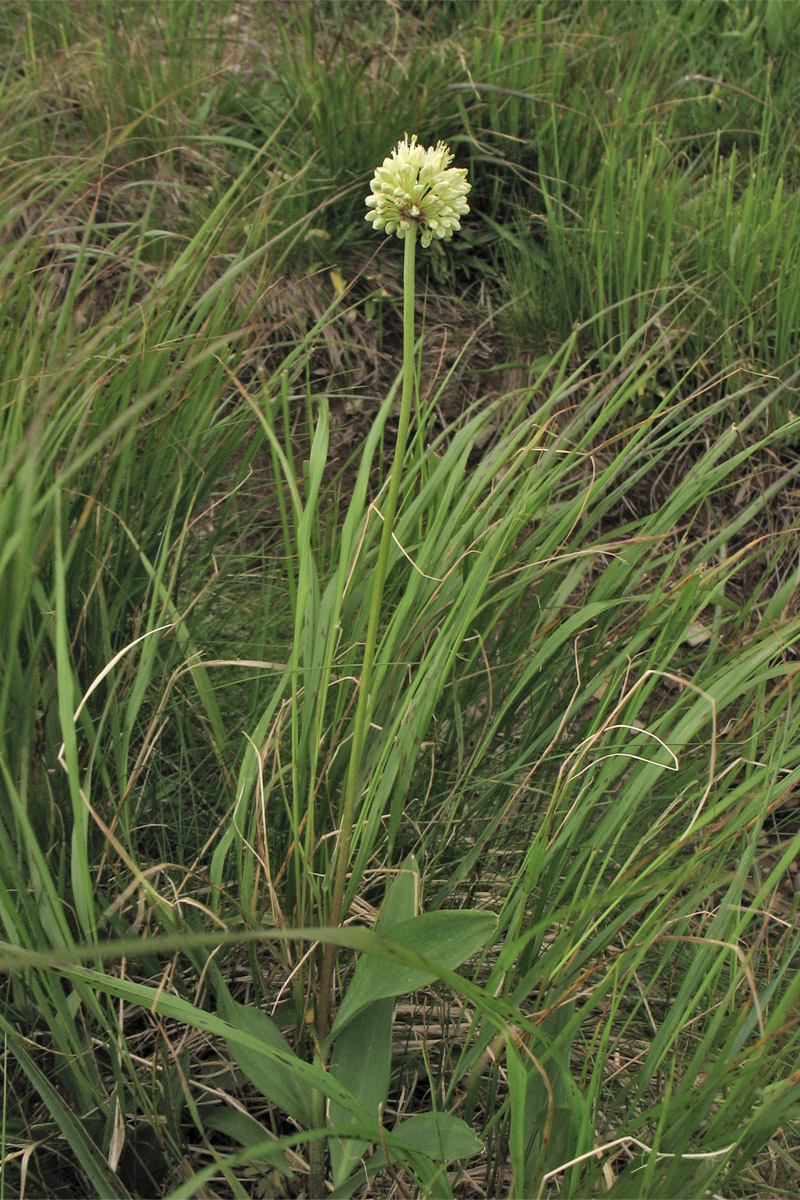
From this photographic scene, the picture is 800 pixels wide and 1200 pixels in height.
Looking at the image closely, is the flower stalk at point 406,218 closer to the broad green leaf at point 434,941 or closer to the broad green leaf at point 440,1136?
the broad green leaf at point 434,941

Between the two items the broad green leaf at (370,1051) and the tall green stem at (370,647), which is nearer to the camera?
the tall green stem at (370,647)

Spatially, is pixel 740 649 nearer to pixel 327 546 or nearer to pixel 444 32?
pixel 327 546

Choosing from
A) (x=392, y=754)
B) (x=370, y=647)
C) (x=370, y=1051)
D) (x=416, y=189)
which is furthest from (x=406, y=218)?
(x=370, y=1051)

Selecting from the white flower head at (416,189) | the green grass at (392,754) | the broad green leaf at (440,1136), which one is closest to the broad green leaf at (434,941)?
the green grass at (392,754)

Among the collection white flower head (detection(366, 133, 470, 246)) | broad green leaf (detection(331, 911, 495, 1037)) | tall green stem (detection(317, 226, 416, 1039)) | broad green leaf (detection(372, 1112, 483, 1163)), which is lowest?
broad green leaf (detection(372, 1112, 483, 1163))

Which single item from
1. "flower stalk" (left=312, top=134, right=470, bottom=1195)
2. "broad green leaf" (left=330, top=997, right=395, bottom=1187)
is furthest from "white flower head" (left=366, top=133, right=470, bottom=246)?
"broad green leaf" (left=330, top=997, right=395, bottom=1187)

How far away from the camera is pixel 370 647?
2.91 feet

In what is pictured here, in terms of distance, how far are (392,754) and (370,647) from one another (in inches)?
9.1

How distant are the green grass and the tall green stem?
3 cm

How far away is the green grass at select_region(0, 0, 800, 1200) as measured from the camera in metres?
0.91

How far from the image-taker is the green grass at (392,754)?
91 centimetres

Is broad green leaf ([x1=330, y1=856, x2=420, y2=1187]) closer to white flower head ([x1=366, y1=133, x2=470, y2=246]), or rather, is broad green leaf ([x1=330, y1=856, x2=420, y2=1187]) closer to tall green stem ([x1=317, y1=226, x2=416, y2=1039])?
tall green stem ([x1=317, y1=226, x2=416, y2=1039])

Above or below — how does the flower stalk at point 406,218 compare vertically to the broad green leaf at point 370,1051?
above

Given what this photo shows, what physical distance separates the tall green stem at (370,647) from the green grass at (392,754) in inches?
1.2
